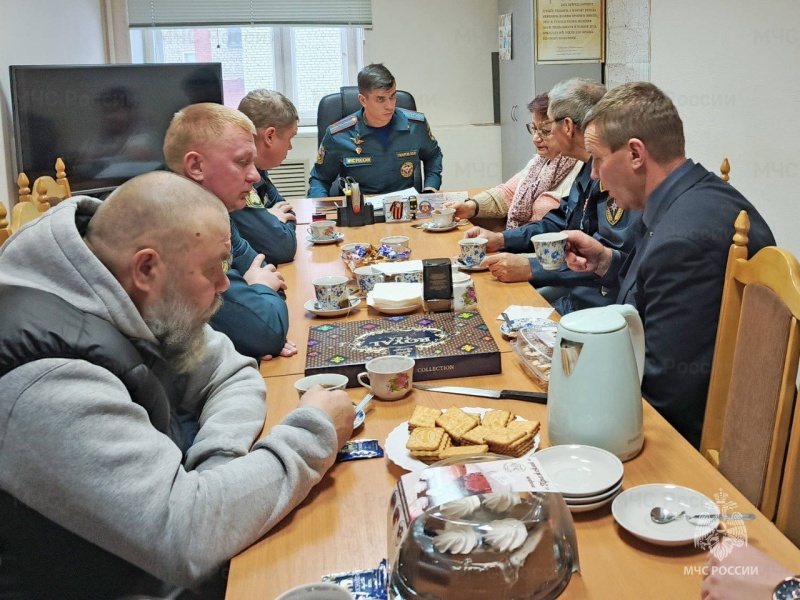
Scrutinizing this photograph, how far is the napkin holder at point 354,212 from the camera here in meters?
3.23

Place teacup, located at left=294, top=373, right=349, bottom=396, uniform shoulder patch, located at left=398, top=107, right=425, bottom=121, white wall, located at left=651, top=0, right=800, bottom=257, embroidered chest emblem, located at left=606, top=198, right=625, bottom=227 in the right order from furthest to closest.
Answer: uniform shoulder patch, located at left=398, top=107, right=425, bottom=121, white wall, located at left=651, top=0, right=800, bottom=257, embroidered chest emblem, located at left=606, top=198, right=625, bottom=227, teacup, located at left=294, top=373, right=349, bottom=396

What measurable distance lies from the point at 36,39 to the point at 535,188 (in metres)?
2.55

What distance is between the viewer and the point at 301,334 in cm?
187

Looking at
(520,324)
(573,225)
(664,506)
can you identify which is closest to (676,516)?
(664,506)

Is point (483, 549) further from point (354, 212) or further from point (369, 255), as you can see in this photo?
point (354, 212)

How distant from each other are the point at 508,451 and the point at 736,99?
2.60 meters

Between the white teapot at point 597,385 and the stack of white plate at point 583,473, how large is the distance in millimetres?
41

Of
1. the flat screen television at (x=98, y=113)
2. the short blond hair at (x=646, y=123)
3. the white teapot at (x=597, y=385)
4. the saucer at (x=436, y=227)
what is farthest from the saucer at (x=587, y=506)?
the flat screen television at (x=98, y=113)

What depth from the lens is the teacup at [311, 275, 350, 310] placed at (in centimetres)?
196

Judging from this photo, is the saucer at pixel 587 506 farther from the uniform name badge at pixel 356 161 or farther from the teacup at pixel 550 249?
the uniform name badge at pixel 356 161

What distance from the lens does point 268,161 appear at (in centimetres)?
280

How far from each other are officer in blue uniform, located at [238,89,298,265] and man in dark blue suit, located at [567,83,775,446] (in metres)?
1.19

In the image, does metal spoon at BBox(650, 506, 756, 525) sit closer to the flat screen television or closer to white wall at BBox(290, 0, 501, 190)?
the flat screen television

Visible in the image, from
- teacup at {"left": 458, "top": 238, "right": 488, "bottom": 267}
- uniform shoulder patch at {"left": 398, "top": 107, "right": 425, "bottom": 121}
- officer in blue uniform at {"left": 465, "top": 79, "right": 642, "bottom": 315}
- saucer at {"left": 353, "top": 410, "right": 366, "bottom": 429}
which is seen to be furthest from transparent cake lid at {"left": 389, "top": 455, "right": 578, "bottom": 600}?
uniform shoulder patch at {"left": 398, "top": 107, "right": 425, "bottom": 121}
